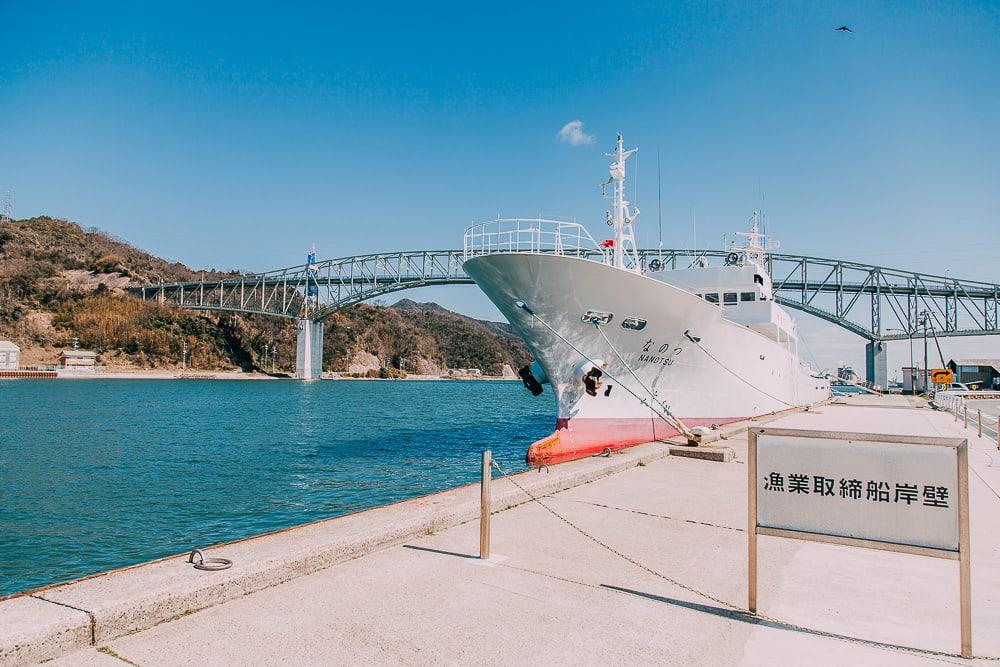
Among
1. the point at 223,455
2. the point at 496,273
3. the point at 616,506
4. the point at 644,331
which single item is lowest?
the point at 223,455

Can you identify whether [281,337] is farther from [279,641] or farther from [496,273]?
[279,641]

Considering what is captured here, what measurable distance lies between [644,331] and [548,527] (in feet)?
34.1

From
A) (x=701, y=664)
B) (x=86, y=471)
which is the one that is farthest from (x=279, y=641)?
(x=86, y=471)

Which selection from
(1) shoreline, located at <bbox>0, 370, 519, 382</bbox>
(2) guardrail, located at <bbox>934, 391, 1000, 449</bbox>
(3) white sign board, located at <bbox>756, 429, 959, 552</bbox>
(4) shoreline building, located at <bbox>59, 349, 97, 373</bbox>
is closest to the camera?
(3) white sign board, located at <bbox>756, 429, 959, 552</bbox>

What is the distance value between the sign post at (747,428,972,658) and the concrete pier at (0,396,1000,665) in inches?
24.8

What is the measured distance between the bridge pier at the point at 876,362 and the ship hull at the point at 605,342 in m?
84.8

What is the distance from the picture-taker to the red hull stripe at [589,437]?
16.5 metres

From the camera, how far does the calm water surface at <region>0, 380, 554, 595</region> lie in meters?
11.3

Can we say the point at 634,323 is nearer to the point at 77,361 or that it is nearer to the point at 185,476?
the point at 185,476

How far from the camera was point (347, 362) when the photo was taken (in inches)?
6437

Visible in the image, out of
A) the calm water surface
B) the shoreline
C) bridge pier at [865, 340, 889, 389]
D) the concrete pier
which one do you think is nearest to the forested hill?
the shoreline

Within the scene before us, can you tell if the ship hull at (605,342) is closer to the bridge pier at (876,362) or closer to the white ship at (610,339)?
the white ship at (610,339)

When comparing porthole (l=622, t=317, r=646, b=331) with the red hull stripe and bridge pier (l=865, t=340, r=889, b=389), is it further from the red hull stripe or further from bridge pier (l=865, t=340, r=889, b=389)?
bridge pier (l=865, t=340, r=889, b=389)

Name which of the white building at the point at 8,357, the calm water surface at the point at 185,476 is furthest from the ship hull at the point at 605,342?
the white building at the point at 8,357
